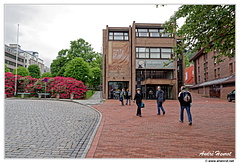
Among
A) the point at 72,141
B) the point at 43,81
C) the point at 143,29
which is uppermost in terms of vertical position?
the point at 143,29

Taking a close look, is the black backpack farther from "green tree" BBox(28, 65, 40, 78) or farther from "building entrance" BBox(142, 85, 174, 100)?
"green tree" BBox(28, 65, 40, 78)

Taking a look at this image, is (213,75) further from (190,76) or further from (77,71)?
(77,71)

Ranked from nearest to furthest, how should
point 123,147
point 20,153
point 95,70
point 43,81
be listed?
1. point 20,153
2. point 123,147
3. point 43,81
4. point 95,70

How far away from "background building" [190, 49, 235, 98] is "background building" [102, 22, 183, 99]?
23.2 feet

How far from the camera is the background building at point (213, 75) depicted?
30375mm

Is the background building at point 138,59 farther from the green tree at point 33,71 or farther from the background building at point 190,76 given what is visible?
the green tree at point 33,71

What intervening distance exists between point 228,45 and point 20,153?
6828 millimetres

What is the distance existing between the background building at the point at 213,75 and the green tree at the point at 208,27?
1931 centimetres

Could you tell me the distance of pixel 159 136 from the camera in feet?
17.9

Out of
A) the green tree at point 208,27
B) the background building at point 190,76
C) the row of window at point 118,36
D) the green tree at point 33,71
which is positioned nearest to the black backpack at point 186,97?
the green tree at point 208,27

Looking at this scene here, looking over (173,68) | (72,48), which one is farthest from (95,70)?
(173,68)

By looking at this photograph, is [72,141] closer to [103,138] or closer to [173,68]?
[103,138]

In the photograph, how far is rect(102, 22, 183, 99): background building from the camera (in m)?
28.4

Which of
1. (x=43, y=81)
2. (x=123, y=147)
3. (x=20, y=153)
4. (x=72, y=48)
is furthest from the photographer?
(x=72, y=48)
